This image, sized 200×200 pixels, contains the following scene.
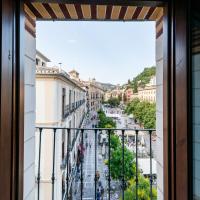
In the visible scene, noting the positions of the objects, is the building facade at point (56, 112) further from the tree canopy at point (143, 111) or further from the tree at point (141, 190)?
the tree canopy at point (143, 111)

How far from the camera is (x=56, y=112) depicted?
4715 millimetres

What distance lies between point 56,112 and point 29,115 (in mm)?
2553

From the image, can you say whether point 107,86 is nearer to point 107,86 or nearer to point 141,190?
point 107,86

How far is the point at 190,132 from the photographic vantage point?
1.35 m

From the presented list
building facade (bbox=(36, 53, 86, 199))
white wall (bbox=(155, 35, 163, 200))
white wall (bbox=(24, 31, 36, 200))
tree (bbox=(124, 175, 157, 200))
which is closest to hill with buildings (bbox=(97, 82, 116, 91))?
building facade (bbox=(36, 53, 86, 199))

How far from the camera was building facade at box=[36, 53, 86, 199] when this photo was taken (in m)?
4.38

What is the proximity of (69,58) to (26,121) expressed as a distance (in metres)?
2.02

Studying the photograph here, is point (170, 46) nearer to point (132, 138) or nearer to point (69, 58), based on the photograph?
point (132, 138)

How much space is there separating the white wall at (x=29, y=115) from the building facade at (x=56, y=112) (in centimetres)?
200

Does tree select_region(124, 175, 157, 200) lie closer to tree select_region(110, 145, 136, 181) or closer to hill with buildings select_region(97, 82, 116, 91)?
tree select_region(110, 145, 136, 181)

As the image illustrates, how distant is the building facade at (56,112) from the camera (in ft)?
14.4

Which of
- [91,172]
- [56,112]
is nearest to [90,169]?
[91,172]

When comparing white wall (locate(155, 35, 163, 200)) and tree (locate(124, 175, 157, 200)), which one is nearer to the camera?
white wall (locate(155, 35, 163, 200))

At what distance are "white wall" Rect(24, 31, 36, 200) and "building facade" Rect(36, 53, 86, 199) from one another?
2.00m
